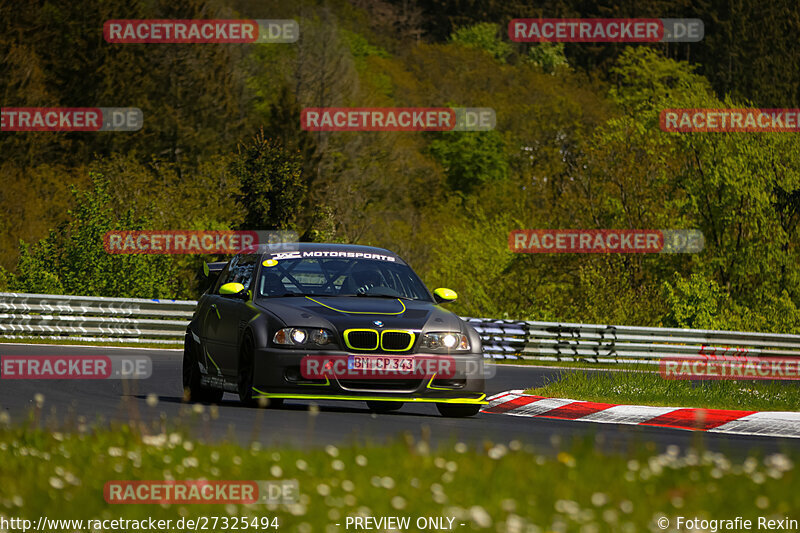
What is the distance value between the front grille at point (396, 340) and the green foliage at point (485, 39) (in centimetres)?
9324

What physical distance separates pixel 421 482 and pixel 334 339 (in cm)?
580

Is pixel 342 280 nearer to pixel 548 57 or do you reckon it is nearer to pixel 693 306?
pixel 693 306

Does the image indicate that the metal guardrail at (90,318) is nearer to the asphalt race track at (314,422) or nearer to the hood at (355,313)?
the asphalt race track at (314,422)

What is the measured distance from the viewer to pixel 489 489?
6.98 meters

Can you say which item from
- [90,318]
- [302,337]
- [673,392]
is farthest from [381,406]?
[90,318]

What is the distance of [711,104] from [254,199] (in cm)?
1999

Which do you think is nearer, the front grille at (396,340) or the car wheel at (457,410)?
the front grille at (396,340)

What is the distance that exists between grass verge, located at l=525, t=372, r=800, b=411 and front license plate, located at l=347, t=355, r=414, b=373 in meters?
→ 4.43

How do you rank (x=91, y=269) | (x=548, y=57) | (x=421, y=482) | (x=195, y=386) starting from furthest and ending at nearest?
1. (x=548, y=57)
2. (x=91, y=269)
3. (x=195, y=386)
4. (x=421, y=482)

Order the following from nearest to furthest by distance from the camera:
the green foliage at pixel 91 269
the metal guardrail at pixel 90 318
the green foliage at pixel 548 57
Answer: the metal guardrail at pixel 90 318, the green foliage at pixel 91 269, the green foliage at pixel 548 57

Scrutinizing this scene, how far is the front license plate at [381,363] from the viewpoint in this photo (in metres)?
13.0

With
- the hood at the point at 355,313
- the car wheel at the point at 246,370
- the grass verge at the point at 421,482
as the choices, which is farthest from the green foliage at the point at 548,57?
the grass verge at the point at 421,482

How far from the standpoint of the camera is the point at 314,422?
40.4 feet

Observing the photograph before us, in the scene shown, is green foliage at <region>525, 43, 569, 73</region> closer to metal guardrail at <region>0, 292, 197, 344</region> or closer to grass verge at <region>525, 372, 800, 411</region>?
metal guardrail at <region>0, 292, 197, 344</region>
